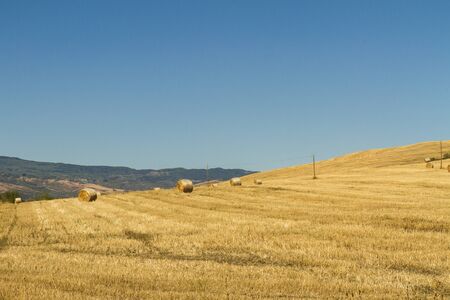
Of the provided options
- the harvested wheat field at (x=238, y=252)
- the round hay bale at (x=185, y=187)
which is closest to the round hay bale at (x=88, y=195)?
the round hay bale at (x=185, y=187)

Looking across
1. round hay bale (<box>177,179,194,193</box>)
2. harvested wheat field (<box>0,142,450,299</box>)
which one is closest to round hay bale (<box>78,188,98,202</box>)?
round hay bale (<box>177,179,194,193</box>)

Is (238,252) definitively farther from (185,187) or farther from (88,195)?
A: (185,187)

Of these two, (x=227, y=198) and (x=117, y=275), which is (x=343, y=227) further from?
(x=227, y=198)

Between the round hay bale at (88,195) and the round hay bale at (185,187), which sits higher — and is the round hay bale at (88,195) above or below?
below

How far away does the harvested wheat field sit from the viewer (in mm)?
10117

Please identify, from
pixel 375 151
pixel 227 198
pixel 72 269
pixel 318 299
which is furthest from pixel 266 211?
pixel 375 151

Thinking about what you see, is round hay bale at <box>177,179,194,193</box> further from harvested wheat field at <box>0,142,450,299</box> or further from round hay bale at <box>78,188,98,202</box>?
harvested wheat field at <box>0,142,450,299</box>

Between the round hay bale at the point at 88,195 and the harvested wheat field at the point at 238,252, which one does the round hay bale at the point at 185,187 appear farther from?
the harvested wheat field at the point at 238,252

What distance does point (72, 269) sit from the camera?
1205cm

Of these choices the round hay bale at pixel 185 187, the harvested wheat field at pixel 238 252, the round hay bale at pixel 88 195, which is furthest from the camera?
the round hay bale at pixel 185 187

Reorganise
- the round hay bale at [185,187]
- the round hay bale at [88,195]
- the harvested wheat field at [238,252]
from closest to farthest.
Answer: the harvested wheat field at [238,252], the round hay bale at [88,195], the round hay bale at [185,187]

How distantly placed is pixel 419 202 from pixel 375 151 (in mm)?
72588

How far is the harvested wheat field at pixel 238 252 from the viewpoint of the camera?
398 inches

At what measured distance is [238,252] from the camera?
15.2 meters
